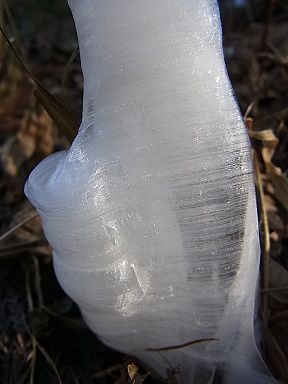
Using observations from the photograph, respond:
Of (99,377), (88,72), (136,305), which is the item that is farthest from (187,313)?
(88,72)

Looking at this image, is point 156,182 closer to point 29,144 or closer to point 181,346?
point 181,346

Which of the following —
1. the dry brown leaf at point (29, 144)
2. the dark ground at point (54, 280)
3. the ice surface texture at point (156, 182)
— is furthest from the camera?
the dry brown leaf at point (29, 144)

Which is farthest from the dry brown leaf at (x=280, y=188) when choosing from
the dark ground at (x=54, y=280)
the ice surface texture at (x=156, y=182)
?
the ice surface texture at (x=156, y=182)

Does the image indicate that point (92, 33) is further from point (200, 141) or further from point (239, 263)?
point (239, 263)

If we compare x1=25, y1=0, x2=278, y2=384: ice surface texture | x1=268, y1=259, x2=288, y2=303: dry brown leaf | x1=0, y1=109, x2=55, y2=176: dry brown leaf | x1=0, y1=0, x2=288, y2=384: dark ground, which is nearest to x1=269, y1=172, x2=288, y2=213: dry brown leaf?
x1=0, y1=0, x2=288, y2=384: dark ground

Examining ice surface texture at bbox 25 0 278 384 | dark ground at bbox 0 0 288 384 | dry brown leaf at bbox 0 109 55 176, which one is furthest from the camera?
dry brown leaf at bbox 0 109 55 176

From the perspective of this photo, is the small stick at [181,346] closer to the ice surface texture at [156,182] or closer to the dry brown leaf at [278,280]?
the ice surface texture at [156,182]

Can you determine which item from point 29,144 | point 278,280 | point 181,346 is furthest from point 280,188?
point 29,144

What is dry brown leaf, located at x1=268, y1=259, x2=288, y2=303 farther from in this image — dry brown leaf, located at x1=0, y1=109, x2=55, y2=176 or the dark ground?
dry brown leaf, located at x1=0, y1=109, x2=55, y2=176
